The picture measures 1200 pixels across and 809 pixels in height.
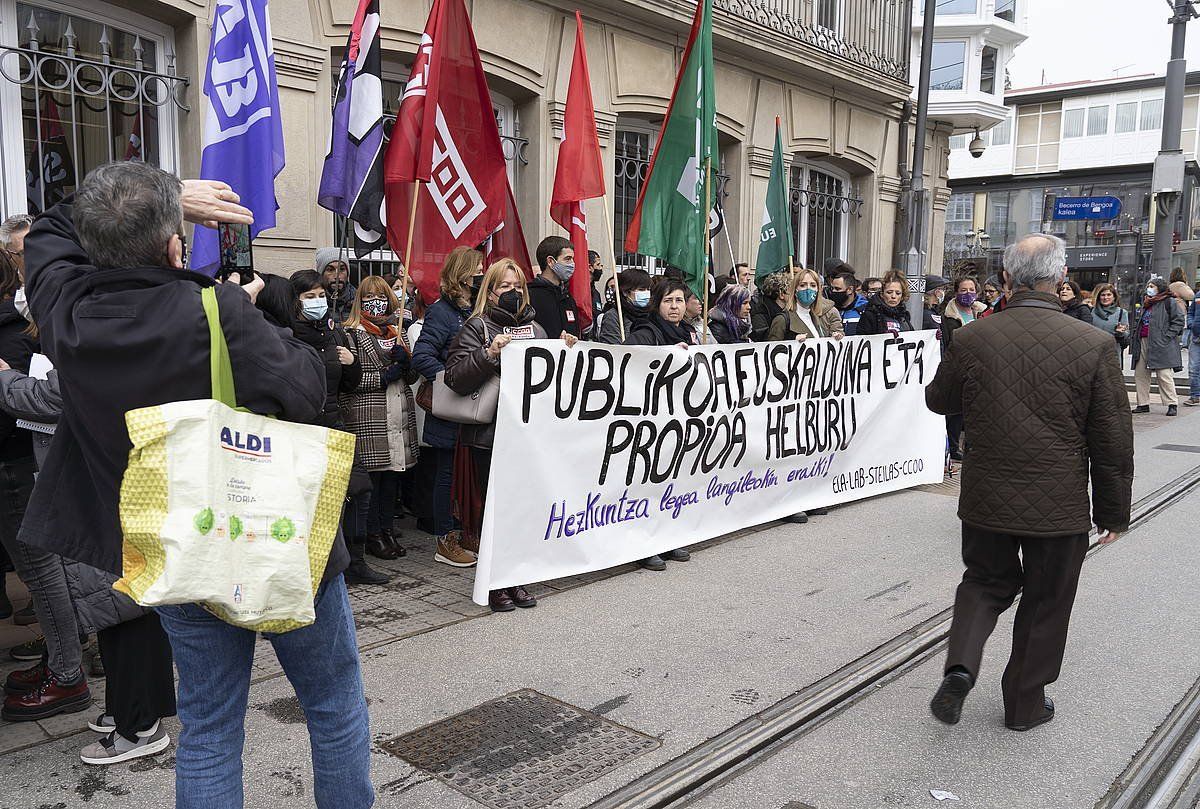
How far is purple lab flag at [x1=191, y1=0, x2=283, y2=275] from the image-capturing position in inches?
186

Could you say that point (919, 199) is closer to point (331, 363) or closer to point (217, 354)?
point (331, 363)

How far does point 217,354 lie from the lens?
6.97ft

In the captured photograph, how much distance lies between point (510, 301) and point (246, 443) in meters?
3.33

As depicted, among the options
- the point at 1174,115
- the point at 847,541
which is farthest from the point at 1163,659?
the point at 1174,115

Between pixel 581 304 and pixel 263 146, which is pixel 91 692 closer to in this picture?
pixel 263 146

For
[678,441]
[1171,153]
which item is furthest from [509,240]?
[1171,153]

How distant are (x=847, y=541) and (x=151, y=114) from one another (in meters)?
6.00

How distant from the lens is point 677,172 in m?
6.82

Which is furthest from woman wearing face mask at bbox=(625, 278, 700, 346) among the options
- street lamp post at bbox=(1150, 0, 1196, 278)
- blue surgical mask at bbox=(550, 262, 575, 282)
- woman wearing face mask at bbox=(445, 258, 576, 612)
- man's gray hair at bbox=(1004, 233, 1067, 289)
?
street lamp post at bbox=(1150, 0, 1196, 278)

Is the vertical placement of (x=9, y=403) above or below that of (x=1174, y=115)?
below

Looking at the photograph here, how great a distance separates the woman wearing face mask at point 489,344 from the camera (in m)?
5.07

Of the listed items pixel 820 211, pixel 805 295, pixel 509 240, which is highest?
pixel 820 211

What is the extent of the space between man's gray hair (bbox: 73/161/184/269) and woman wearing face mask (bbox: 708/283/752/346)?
215 inches

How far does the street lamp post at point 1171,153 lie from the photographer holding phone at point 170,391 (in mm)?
17814
